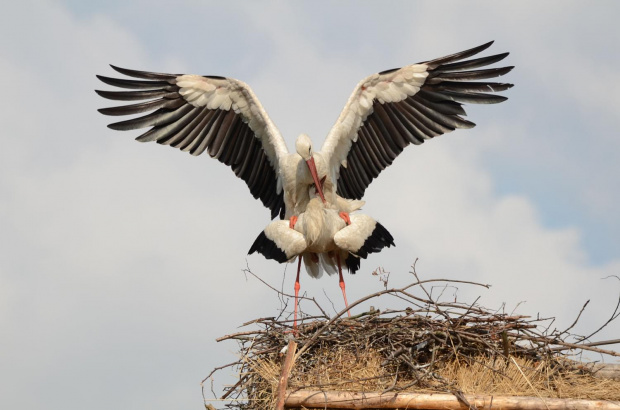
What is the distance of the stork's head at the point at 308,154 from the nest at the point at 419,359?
155 centimetres

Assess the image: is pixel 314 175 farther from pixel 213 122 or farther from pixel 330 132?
pixel 213 122

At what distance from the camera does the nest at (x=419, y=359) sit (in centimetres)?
620

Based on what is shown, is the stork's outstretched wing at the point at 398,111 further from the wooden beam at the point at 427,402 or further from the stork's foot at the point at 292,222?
the wooden beam at the point at 427,402

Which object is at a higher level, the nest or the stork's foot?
the stork's foot

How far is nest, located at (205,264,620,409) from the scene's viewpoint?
6203 mm

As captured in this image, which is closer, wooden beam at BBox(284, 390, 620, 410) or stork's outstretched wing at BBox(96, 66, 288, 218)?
wooden beam at BBox(284, 390, 620, 410)

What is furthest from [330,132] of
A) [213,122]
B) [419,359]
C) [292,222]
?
[419,359]

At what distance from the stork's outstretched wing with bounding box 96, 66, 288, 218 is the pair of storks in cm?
1

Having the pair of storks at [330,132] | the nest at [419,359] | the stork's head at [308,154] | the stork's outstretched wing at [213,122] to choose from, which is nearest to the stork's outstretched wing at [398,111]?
the pair of storks at [330,132]

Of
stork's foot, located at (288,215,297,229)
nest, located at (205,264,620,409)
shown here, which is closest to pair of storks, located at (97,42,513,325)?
stork's foot, located at (288,215,297,229)

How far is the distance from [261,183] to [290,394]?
336 centimetres

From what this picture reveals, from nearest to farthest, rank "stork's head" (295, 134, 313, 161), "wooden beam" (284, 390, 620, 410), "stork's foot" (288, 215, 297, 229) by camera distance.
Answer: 1. "wooden beam" (284, 390, 620, 410)
2. "stork's head" (295, 134, 313, 161)
3. "stork's foot" (288, 215, 297, 229)

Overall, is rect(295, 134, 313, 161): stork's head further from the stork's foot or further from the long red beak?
the stork's foot

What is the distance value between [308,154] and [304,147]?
0.08 meters
